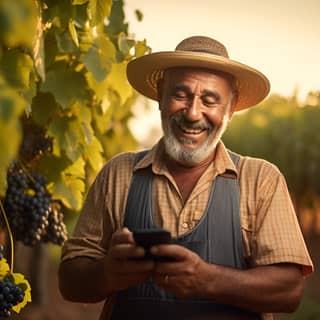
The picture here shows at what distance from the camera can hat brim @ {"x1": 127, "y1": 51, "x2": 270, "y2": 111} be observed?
3400mm

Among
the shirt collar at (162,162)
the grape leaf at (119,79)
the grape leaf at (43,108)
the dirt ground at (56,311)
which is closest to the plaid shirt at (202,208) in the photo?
the shirt collar at (162,162)

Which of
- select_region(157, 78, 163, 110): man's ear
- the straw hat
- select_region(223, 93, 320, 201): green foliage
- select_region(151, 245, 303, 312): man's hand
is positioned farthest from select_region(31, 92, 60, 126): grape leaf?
select_region(223, 93, 320, 201): green foliage

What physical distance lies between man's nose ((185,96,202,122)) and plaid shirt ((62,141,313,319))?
0.73 ft

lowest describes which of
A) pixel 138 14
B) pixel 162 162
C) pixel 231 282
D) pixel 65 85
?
pixel 231 282

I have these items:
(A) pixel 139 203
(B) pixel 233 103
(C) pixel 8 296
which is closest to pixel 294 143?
(B) pixel 233 103

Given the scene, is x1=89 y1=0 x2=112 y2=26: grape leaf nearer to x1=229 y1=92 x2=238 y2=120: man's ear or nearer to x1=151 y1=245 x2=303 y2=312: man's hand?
x1=229 y1=92 x2=238 y2=120: man's ear

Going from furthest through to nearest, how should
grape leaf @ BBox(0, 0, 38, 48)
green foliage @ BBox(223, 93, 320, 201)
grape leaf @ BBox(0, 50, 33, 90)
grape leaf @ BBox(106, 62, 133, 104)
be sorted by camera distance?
green foliage @ BBox(223, 93, 320, 201)
grape leaf @ BBox(106, 62, 133, 104)
grape leaf @ BBox(0, 50, 33, 90)
grape leaf @ BBox(0, 0, 38, 48)

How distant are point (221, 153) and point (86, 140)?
1.04 m

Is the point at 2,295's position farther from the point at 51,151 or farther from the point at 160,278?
the point at 51,151

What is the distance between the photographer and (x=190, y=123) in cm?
339

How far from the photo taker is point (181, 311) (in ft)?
10.5

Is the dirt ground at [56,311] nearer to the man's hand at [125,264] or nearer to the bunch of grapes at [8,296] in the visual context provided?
the bunch of grapes at [8,296]

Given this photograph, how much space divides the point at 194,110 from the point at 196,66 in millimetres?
213

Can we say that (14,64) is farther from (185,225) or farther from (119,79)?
(119,79)
